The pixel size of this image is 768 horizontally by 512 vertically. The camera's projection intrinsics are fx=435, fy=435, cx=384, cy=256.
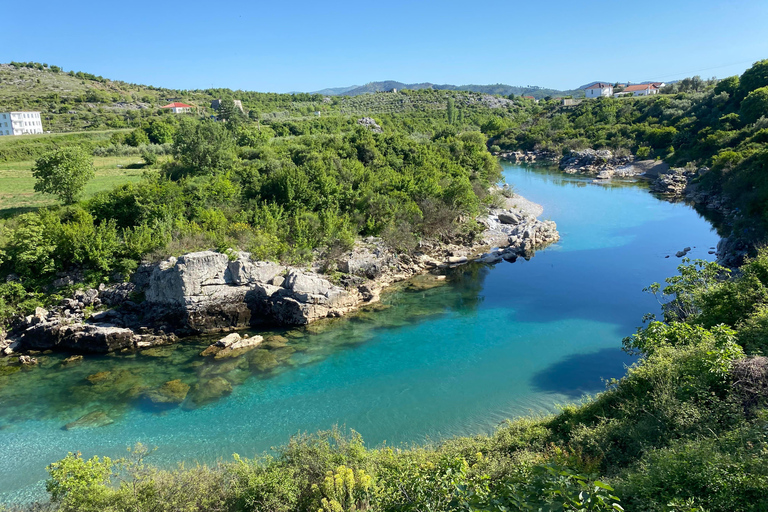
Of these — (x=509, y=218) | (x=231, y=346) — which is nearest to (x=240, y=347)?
(x=231, y=346)

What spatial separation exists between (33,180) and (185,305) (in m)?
21.2

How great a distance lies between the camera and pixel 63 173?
27344 mm

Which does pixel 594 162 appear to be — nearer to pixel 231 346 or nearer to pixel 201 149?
pixel 201 149

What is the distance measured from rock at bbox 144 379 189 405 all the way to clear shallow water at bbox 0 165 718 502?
1.26 feet

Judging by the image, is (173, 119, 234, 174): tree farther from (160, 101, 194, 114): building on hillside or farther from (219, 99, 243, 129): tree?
(160, 101, 194, 114): building on hillside

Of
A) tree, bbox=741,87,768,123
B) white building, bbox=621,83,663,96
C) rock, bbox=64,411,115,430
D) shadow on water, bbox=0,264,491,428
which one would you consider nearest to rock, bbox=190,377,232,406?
shadow on water, bbox=0,264,491,428

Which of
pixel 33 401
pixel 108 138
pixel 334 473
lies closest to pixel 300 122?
pixel 108 138

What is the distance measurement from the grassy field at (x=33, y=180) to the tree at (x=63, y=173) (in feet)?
5.24

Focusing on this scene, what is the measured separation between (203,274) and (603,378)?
825 inches

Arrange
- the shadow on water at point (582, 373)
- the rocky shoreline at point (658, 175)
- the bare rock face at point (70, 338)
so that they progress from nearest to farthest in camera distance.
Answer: the shadow on water at point (582, 373) < the bare rock face at point (70, 338) < the rocky shoreline at point (658, 175)

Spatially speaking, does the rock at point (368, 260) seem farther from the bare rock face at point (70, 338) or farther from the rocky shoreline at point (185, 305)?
the bare rock face at point (70, 338)

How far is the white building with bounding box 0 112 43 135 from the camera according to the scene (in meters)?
58.9

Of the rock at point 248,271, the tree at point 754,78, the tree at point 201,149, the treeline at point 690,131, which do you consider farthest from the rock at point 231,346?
the tree at point 754,78

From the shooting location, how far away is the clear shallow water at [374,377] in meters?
16.5
